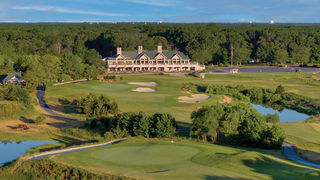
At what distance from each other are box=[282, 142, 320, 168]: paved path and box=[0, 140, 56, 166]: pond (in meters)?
25.9

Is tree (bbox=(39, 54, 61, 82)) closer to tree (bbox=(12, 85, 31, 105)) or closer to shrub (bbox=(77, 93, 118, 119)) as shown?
tree (bbox=(12, 85, 31, 105))

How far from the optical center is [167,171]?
24.3 meters

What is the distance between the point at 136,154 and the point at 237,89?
53369 mm

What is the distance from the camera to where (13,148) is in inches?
1403

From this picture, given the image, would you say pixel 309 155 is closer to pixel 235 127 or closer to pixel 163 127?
pixel 235 127

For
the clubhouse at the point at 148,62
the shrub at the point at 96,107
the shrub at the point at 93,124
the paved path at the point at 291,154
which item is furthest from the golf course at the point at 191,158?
the clubhouse at the point at 148,62

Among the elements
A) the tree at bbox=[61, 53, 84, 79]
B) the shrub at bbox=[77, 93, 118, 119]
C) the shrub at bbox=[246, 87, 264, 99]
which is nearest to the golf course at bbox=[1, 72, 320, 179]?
the shrub at bbox=[77, 93, 118, 119]

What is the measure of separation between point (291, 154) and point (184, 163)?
1164 cm

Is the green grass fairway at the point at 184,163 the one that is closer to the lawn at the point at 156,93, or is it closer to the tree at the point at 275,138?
the tree at the point at 275,138

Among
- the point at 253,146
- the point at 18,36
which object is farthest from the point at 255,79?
the point at 18,36

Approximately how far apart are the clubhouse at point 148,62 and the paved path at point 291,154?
87.8 meters

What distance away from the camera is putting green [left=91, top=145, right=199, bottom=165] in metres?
27.4

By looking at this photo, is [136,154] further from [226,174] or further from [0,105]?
[0,105]

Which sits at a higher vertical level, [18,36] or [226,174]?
[18,36]
